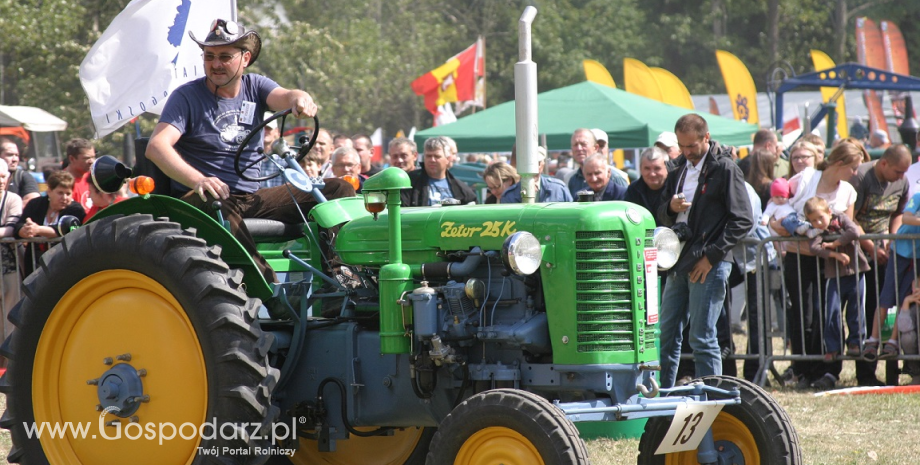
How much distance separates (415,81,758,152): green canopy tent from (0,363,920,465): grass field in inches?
256

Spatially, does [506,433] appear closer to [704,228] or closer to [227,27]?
[227,27]

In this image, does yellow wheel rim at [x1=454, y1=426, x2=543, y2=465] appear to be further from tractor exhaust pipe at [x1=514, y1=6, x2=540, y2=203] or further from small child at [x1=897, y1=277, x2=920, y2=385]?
small child at [x1=897, y1=277, x2=920, y2=385]

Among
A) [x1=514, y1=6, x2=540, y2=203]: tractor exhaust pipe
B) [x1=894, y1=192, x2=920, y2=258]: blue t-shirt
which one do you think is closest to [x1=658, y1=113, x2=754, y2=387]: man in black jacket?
[x1=894, y1=192, x2=920, y2=258]: blue t-shirt

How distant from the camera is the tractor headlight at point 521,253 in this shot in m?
4.10

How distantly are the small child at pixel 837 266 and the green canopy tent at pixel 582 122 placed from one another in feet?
18.4

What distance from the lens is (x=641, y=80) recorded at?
2362cm

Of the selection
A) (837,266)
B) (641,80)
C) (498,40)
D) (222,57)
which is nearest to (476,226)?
(222,57)

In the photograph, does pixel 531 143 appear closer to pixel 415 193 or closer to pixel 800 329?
pixel 415 193

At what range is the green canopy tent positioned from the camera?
14.1 meters

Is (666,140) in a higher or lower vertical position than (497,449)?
higher

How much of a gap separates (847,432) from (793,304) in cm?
227

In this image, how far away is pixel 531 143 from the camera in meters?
4.82

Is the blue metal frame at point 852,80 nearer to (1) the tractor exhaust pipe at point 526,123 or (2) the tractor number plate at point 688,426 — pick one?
(1) the tractor exhaust pipe at point 526,123

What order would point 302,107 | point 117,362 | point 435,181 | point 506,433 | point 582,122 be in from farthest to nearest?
point 582,122
point 435,181
point 302,107
point 117,362
point 506,433
